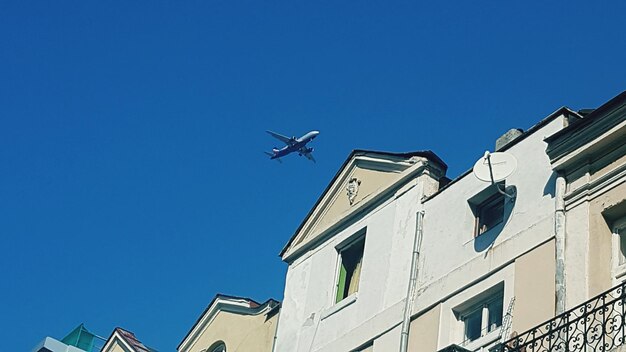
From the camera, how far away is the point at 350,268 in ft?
77.5

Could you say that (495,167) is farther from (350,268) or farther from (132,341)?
(132,341)

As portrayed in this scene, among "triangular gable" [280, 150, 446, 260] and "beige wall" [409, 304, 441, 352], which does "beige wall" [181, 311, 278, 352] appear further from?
"beige wall" [409, 304, 441, 352]

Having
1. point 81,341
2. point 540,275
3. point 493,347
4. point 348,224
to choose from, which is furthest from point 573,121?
A: point 81,341

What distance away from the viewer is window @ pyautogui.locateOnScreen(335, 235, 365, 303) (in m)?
23.2

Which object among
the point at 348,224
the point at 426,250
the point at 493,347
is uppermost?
the point at 348,224

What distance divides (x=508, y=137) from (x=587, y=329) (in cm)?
613

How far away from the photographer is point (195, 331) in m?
27.2

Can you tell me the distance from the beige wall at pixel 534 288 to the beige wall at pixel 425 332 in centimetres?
170

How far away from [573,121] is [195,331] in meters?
10.9

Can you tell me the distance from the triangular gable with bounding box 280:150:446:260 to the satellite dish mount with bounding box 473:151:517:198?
250 cm

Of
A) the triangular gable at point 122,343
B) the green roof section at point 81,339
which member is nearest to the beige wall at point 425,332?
the triangular gable at point 122,343

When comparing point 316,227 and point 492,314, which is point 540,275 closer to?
point 492,314

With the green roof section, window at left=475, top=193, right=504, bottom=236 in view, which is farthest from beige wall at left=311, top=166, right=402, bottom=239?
the green roof section

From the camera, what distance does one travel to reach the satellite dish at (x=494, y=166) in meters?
20.3
